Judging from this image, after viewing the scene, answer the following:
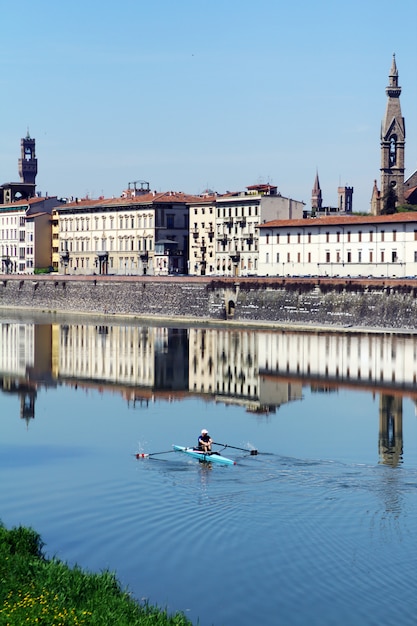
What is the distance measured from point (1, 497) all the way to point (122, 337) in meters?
60.8

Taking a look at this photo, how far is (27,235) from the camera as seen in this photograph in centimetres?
16325

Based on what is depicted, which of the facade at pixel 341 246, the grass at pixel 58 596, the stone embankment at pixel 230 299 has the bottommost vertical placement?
the grass at pixel 58 596

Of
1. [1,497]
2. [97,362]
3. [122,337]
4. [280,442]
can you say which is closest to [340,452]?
[280,442]

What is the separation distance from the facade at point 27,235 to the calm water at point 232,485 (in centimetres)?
9457

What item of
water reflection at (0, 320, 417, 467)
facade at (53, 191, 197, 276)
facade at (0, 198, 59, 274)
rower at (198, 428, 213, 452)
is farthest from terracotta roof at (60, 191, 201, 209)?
rower at (198, 428, 213, 452)

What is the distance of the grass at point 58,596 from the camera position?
2117cm

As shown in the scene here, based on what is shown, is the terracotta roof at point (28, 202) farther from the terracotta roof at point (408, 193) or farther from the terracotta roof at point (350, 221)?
the terracotta roof at point (350, 221)

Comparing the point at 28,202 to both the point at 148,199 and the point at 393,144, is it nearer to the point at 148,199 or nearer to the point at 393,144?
the point at 148,199

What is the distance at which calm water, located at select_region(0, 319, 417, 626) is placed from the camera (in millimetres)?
25562

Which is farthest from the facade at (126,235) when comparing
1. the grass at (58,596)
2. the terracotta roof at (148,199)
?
the grass at (58,596)

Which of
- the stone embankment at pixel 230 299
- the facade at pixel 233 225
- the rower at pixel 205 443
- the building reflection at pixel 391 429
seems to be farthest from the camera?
the facade at pixel 233 225

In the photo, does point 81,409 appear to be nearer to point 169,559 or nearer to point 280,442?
point 280,442

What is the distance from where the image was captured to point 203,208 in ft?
455

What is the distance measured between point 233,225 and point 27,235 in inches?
1644
